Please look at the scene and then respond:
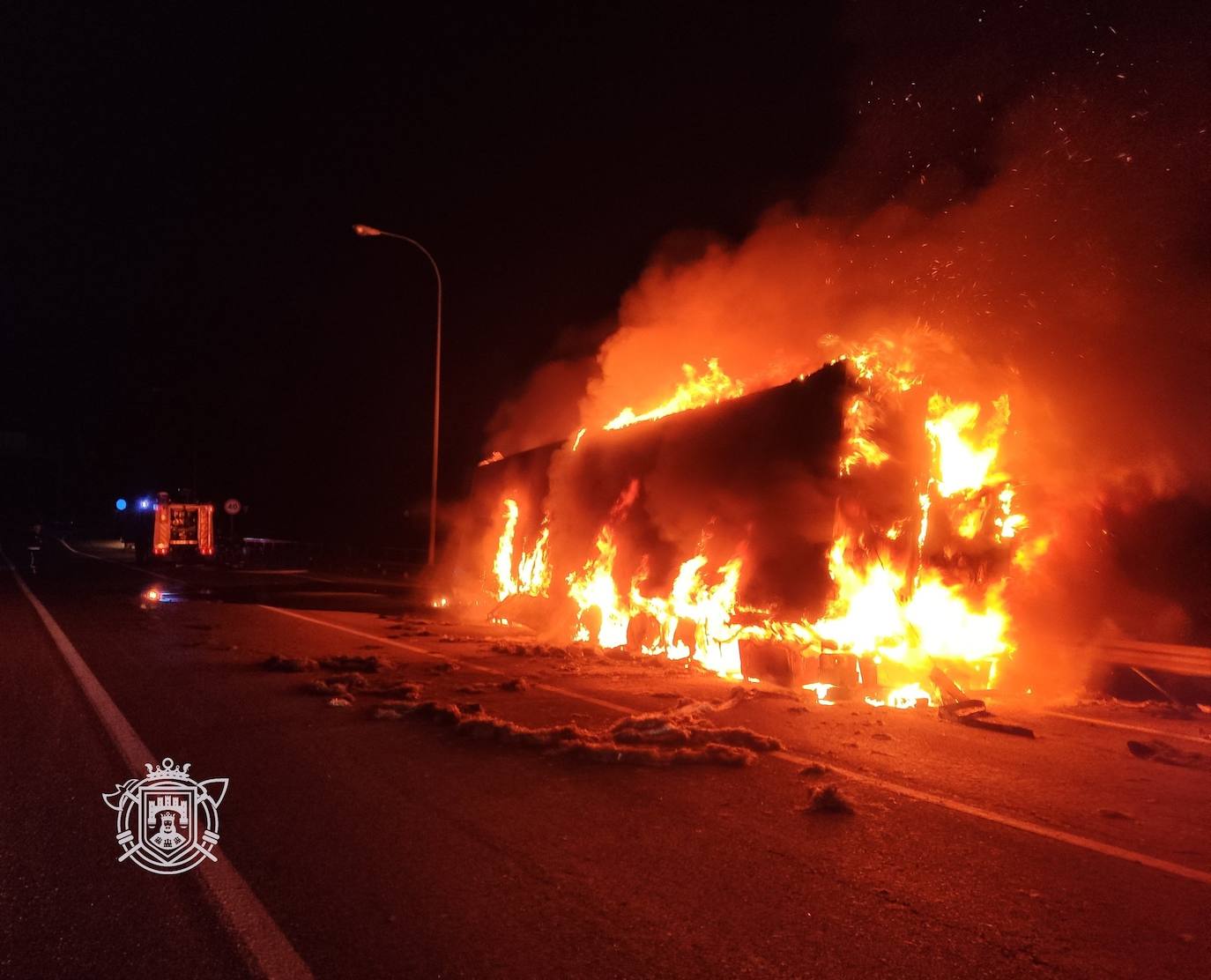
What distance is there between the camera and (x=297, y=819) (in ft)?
19.0

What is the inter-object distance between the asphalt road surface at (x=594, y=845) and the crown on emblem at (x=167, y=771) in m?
0.16

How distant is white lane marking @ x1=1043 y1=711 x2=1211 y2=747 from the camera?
27.8 feet

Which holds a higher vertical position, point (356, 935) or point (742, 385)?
point (742, 385)

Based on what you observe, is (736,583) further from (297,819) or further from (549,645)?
(297,819)

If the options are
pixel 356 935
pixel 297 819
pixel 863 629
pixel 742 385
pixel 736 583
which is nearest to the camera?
pixel 356 935

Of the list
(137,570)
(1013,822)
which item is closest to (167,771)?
(1013,822)

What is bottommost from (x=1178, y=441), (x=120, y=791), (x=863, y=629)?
(x=120, y=791)

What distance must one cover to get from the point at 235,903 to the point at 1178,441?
1436 cm

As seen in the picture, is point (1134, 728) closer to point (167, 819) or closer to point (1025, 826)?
point (1025, 826)

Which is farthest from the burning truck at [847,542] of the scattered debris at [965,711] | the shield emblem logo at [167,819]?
the shield emblem logo at [167,819]

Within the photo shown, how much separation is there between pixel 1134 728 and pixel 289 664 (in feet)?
30.9

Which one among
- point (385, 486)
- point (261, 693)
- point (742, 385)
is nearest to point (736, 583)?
point (742, 385)

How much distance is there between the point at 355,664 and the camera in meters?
11.9

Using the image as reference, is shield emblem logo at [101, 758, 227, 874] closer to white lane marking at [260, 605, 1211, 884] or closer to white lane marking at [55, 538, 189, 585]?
white lane marking at [260, 605, 1211, 884]
